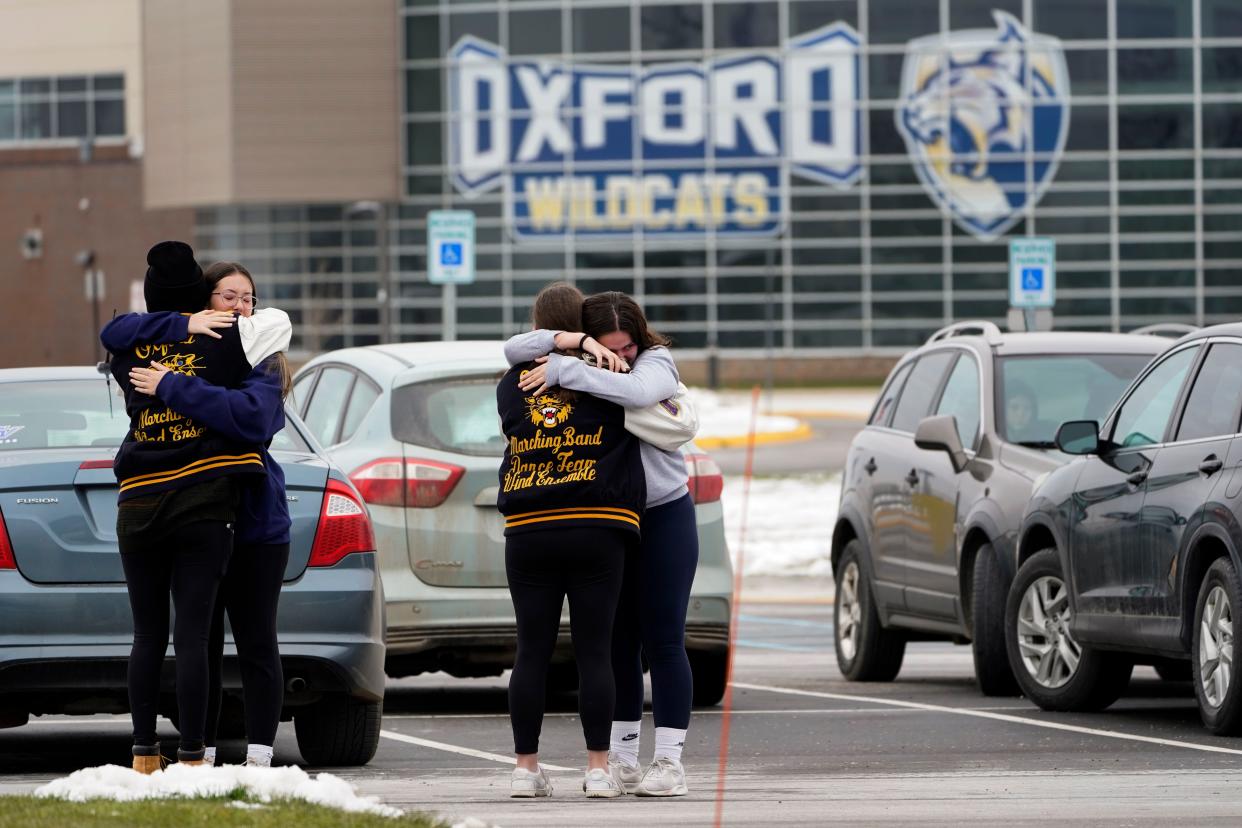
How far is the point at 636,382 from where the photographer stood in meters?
7.31

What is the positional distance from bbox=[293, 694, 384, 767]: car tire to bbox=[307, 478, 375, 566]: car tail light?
58 cm

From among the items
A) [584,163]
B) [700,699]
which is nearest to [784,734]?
[700,699]

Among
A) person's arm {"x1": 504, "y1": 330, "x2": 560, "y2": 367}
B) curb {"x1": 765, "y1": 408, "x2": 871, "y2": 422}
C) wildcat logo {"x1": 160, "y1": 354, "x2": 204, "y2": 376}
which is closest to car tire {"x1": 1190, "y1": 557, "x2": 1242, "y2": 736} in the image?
person's arm {"x1": 504, "y1": 330, "x2": 560, "y2": 367}

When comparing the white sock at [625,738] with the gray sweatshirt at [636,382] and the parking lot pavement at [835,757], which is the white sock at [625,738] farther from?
the gray sweatshirt at [636,382]

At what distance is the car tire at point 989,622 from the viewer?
11438mm

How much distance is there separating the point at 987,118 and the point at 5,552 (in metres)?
52.9

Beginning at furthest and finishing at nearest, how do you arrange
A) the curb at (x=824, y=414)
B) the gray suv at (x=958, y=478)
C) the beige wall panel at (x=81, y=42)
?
the beige wall panel at (x=81, y=42), the curb at (x=824, y=414), the gray suv at (x=958, y=478)

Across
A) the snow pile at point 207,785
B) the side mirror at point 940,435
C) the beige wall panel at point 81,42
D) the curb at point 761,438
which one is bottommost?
the curb at point 761,438

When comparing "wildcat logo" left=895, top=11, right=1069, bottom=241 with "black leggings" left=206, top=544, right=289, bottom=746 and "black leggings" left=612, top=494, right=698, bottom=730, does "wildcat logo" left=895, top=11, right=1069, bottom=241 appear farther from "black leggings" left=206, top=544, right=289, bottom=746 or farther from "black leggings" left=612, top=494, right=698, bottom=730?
"black leggings" left=206, top=544, right=289, bottom=746

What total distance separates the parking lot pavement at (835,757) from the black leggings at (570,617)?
0.28m

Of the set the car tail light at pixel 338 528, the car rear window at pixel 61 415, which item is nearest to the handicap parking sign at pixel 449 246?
the car rear window at pixel 61 415

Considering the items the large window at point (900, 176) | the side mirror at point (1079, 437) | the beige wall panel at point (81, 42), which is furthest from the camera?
the beige wall panel at point (81, 42)

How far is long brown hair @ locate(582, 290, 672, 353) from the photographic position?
7426mm

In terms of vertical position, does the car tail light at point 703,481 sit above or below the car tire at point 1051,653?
above
